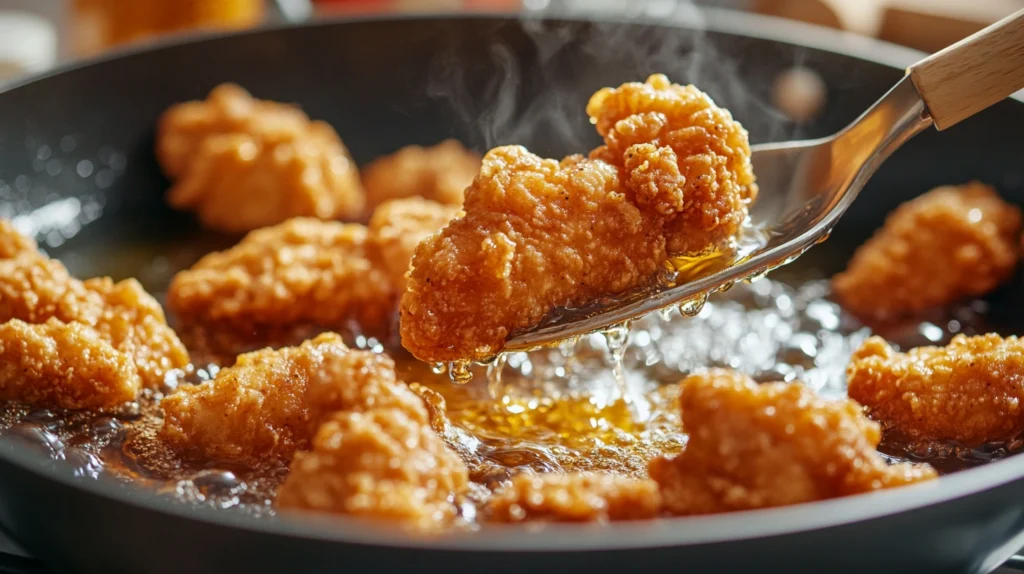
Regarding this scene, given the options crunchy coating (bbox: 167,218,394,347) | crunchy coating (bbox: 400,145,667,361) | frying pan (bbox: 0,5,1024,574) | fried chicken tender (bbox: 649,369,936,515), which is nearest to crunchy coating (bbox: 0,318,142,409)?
crunchy coating (bbox: 167,218,394,347)

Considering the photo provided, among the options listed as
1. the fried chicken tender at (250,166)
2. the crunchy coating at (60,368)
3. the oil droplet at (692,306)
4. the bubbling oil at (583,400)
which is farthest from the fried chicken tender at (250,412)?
the fried chicken tender at (250,166)

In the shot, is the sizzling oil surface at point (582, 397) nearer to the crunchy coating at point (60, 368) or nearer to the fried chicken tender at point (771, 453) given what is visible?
the crunchy coating at point (60, 368)

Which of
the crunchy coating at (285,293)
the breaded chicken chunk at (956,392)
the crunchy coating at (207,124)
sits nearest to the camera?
the breaded chicken chunk at (956,392)

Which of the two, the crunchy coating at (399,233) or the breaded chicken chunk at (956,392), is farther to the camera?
the crunchy coating at (399,233)

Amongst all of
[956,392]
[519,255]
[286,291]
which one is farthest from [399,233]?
[956,392]

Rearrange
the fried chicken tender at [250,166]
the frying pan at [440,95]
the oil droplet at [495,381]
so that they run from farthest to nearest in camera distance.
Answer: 1. the fried chicken tender at [250,166]
2. the frying pan at [440,95]
3. the oil droplet at [495,381]

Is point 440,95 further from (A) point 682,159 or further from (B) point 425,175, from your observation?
(A) point 682,159
